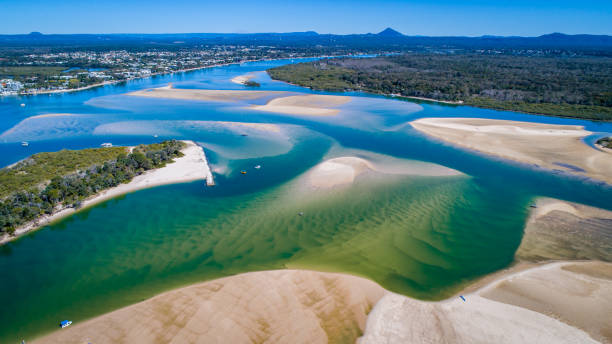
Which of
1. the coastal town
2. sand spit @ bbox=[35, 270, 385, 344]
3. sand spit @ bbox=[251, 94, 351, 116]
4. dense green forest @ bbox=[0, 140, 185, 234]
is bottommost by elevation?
sand spit @ bbox=[35, 270, 385, 344]

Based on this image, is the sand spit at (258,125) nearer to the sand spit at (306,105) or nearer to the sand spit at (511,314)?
the sand spit at (306,105)

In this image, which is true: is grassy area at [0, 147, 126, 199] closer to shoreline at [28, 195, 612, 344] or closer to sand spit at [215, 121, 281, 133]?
sand spit at [215, 121, 281, 133]

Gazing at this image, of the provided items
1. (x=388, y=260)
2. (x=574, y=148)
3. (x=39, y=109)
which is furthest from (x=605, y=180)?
(x=39, y=109)

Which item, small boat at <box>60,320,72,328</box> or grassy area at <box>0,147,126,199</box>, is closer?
small boat at <box>60,320,72,328</box>

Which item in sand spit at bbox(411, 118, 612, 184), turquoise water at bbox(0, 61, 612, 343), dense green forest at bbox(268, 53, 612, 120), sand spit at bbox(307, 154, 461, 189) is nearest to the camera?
turquoise water at bbox(0, 61, 612, 343)

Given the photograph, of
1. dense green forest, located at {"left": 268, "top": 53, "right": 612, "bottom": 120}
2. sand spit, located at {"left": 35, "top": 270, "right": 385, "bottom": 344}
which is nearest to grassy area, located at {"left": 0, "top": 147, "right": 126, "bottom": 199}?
sand spit, located at {"left": 35, "top": 270, "right": 385, "bottom": 344}

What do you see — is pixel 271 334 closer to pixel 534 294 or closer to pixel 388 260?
pixel 388 260

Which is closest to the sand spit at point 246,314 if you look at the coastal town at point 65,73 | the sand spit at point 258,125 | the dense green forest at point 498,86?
the sand spit at point 258,125
